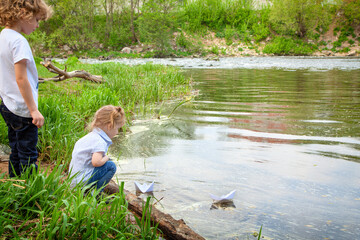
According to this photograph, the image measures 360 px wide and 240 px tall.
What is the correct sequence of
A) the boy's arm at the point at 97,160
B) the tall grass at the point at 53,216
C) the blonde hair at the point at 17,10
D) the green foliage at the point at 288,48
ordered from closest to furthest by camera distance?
the tall grass at the point at 53,216, the blonde hair at the point at 17,10, the boy's arm at the point at 97,160, the green foliage at the point at 288,48

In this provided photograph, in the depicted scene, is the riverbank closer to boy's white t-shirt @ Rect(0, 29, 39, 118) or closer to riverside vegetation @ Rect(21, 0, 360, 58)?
riverside vegetation @ Rect(21, 0, 360, 58)


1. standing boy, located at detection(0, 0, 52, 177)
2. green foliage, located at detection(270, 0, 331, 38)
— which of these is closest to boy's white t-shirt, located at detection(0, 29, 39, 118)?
standing boy, located at detection(0, 0, 52, 177)

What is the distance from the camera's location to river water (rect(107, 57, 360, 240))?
2730mm

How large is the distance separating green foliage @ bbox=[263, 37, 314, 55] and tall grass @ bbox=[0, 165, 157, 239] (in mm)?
33081

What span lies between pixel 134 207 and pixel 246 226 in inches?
35.6

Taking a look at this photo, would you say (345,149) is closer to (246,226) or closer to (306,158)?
(306,158)

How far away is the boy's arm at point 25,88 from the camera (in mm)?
2551

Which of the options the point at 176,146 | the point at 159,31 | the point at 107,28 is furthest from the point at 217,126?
the point at 107,28

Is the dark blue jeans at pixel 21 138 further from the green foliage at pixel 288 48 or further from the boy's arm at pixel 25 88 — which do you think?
the green foliage at pixel 288 48

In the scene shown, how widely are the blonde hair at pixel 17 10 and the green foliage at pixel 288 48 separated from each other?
32.6 meters

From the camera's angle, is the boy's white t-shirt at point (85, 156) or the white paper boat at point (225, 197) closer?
the boy's white t-shirt at point (85, 156)

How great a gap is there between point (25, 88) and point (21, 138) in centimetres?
46

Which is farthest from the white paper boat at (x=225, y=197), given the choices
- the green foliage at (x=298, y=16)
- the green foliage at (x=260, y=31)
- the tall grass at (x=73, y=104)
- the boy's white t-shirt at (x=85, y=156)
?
the green foliage at (x=260, y=31)

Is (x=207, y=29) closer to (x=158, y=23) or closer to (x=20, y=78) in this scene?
(x=158, y=23)
